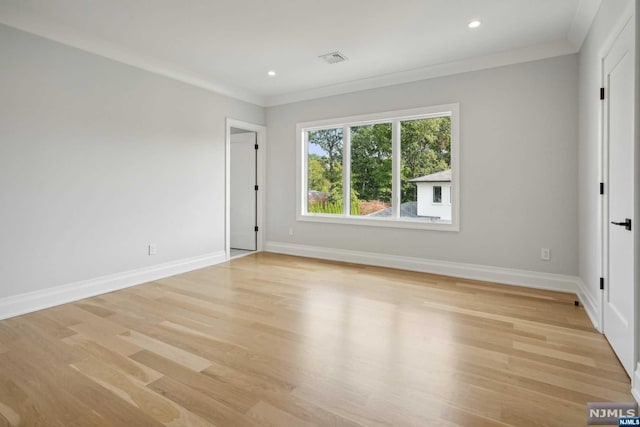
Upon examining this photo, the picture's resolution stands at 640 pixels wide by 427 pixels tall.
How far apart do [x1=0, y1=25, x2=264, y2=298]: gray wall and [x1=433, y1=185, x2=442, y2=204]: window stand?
327cm

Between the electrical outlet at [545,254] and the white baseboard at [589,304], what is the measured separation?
1.19 ft

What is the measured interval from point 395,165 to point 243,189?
2.86 metres

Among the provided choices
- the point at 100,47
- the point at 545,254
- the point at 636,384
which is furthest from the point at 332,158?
the point at 636,384

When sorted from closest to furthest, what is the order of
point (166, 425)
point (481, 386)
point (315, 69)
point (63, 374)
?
point (166, 425) → point (481, 386) → point (63, 374) → point (315, 69)

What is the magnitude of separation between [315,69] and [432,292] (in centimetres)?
320

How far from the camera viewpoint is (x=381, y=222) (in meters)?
5.04

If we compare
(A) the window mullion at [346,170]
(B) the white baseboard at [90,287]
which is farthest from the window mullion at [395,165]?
(B) the white baseboard at [90,287]

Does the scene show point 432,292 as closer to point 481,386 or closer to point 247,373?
point 481,386

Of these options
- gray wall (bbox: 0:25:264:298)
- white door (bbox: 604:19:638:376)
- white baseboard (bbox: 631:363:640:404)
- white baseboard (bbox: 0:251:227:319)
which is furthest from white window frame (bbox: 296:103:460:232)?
white baseboard (bbox: 631:363:640:404)

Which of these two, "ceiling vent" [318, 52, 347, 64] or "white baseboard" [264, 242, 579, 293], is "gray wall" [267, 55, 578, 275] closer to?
"white baseboard" [264, 242, 579, 293]

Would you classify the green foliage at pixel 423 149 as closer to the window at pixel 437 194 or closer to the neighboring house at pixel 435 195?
the neighboring house at pixel 435 195

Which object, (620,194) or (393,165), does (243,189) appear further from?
(620,194)

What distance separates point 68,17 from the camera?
3.17 m

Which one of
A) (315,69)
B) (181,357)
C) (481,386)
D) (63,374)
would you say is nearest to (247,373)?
(181,357)
